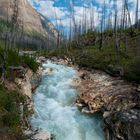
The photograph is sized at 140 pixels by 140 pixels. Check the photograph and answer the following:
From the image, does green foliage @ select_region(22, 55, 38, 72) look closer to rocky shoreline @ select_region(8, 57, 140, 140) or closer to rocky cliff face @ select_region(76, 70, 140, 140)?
rocky shoreline @ select_region(8, 57, 140, 140)

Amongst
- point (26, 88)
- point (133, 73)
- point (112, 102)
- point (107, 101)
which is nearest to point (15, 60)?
point (26, 88)

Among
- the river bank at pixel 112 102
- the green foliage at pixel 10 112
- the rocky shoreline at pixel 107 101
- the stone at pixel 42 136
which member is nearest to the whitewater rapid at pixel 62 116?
the rocky shoreline at pixel 107 101

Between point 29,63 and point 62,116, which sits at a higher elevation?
point 29,63

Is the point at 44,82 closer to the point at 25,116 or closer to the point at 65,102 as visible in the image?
the point at 65,102

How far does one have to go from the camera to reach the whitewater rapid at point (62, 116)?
72.1 ft

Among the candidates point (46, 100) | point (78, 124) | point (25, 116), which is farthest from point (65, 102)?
point (25, 116)

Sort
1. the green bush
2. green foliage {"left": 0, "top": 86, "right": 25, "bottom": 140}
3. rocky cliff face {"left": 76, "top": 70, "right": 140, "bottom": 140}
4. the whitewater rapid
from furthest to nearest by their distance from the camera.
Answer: the green bush
the whitewater rapid
rocky cliff face {"left": 76, "top": 70, "right": 140, "bottom": 140}
green foliage {"left": 0, "top": 86, "right": 25, "bottom": 140}

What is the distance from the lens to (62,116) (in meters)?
24.4

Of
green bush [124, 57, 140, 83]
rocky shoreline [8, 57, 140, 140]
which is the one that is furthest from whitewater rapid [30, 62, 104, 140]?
green bush [124, 57, 140, 83]

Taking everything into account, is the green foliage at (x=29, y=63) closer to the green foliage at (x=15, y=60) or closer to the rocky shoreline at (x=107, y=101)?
the green foliage at (x=15, y=60)

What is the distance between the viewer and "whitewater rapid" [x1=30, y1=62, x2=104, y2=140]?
21969 mm

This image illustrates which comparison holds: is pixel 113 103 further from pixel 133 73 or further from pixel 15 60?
pixel 15 60

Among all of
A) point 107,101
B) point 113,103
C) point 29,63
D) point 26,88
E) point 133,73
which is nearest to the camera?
point 113,103

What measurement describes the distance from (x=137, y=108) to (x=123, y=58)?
18220 millimetres
